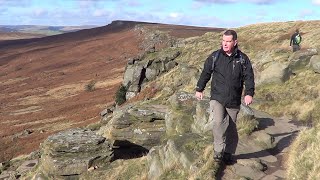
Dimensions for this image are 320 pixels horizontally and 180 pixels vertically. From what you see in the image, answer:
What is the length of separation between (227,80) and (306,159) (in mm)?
2527

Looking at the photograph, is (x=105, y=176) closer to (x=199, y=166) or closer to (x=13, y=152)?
(x=199, y=166)

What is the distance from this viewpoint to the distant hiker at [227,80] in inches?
327

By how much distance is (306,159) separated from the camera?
8609 millimetres

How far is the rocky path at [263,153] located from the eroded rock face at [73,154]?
6230 millimetres

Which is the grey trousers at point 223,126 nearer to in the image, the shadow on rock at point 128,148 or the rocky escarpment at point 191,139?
the rocky escarpment at point 191,139

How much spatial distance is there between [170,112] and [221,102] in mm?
7863

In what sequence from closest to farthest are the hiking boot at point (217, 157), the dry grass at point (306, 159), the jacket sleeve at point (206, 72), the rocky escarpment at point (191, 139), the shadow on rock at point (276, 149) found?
the dry grass at point (306, 159) → the jacket sleeve at point (206, 72) → the hiking boot at point (217, 157) → the rocky escarpment at point (191, 139) → the shadow on rock at point (276, 149)

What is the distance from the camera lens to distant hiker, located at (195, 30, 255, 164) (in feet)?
27.2

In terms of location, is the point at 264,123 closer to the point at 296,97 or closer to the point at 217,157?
the point at 296,97

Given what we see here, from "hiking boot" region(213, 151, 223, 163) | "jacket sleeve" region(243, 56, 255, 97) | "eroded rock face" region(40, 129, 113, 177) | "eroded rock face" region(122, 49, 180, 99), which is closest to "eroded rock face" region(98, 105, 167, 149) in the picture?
"eroded rock face" region(40, 129, 113, 177)

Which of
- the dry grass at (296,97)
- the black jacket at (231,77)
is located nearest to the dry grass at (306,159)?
the black jacket at (231,77)

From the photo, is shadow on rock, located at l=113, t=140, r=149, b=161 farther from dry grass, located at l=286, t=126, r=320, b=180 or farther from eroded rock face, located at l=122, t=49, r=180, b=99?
eroded rock face, located at l=122, t=49, r=180, b=99

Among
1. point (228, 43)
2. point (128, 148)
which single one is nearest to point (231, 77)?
point (228, 43)

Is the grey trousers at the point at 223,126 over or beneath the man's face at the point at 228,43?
beneath
